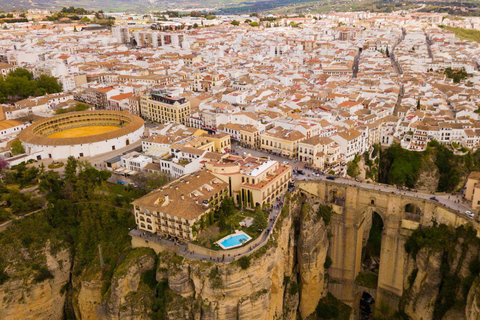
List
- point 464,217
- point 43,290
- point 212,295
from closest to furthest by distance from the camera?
point 212,295, point 464,217, point 43,290

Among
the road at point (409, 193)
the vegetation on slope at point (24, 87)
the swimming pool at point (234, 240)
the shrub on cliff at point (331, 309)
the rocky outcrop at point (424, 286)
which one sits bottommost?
the shrub on cliff at point (331, 309)

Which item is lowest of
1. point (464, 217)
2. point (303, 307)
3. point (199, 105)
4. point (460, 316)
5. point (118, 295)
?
point (303, 307)

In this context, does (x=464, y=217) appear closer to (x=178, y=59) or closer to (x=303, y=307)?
(x=303, y=307)

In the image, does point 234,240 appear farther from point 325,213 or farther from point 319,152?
point 319,152

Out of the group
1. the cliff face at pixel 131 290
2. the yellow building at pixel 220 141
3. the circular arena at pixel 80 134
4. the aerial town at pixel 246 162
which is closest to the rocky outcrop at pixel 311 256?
the aerial town at pixel 246 162

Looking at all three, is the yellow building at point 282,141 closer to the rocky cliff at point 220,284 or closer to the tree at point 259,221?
the rocky cliff at point 220,284

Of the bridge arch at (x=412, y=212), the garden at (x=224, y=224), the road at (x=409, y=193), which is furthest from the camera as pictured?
the bridge arch at (x=412, y=212)

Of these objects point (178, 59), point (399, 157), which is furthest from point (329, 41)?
point (399, 157)

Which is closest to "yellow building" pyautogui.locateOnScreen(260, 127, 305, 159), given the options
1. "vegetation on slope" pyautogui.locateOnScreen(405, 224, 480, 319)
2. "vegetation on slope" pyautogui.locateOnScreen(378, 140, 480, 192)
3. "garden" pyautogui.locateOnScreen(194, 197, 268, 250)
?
"vegetation on slope" pyautogui.locateOnScreen(378, 140, 480, 192)
